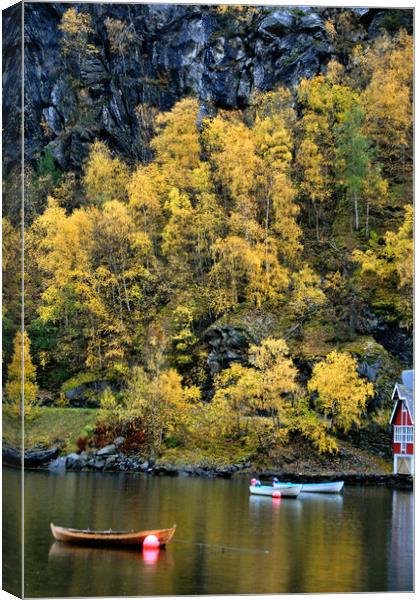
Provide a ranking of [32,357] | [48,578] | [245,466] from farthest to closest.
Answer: [245,466]
[32,357]
[48,578]

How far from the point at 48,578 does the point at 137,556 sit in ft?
5.78

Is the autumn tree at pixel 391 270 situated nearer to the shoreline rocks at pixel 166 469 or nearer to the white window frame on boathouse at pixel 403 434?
the white window frame on boathouse at pixel 403 434

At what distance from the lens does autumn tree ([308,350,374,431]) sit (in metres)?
23.5

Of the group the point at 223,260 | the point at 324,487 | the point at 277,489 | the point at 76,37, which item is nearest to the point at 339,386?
the point at 324,487

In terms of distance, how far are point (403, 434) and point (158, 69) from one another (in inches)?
313

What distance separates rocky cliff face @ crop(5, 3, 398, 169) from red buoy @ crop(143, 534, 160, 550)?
22.8 ft

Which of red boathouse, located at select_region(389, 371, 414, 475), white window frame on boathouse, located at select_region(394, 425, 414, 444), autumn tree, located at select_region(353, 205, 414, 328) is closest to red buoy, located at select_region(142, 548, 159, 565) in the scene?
red boathouse, located at select_region(389, 371, 414, 475)

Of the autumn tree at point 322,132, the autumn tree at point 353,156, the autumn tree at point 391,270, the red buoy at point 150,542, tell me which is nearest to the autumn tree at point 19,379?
the red buoy at point 150,542

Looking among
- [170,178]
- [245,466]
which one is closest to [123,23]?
[170,178]

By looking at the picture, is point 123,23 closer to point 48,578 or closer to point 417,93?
point 417,93

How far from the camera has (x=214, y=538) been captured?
20766 millimetres

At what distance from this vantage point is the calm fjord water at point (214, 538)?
1925 cm

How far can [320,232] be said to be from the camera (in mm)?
24094

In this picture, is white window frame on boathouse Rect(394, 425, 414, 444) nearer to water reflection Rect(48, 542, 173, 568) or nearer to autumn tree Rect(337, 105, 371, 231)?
autumn tree Rect(337, 105, 371, 231)
